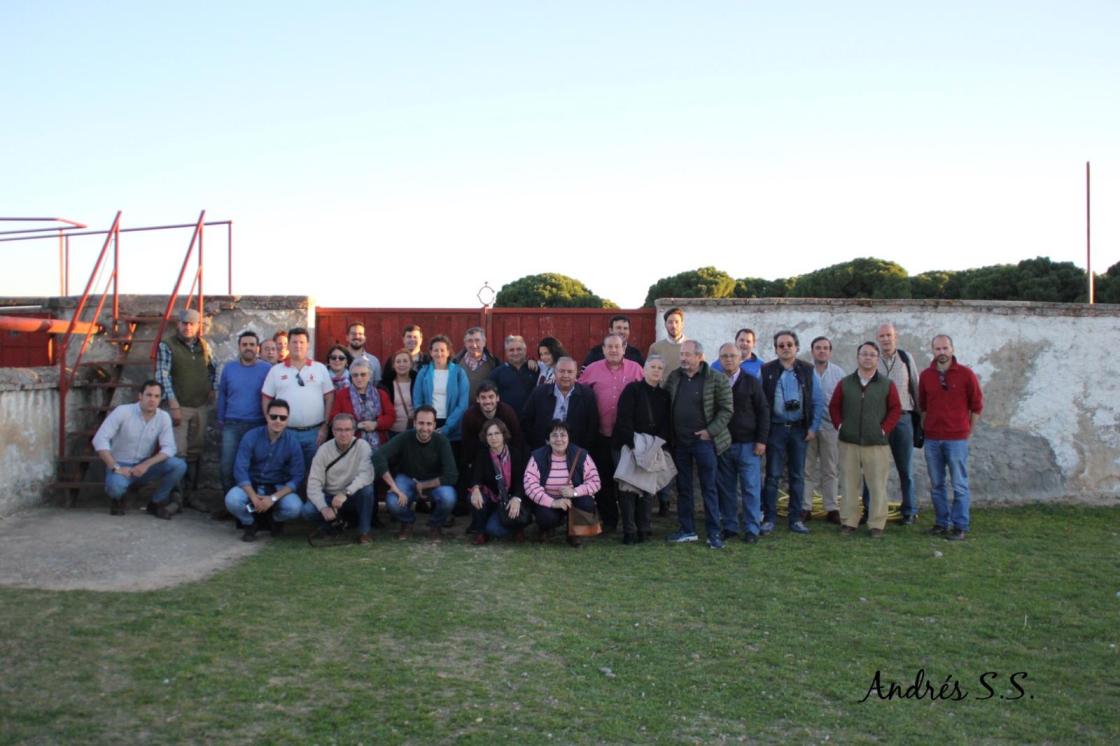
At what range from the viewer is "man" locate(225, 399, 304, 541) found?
24.4ft

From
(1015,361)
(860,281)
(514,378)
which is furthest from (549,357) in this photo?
(860,281)

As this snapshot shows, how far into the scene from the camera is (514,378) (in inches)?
327

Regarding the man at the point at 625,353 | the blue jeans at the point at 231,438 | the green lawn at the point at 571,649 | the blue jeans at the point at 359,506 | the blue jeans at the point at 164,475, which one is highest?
the man at the point at 625,353

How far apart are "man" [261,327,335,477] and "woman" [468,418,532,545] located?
1.53m

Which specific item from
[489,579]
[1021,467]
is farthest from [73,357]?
[1021,467]

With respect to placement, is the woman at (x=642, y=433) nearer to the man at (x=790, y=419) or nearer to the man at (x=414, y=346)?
the man at (x=790, y=419)

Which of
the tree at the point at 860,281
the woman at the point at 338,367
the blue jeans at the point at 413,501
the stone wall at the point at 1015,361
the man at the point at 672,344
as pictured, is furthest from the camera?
the tree at the point at 860,281

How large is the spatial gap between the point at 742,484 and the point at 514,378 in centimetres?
222

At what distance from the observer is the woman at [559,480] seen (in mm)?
7266

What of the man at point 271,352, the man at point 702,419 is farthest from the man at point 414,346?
the man at point 702,419

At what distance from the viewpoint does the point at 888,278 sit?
23.2 m

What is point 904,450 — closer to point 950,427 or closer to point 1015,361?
point 950,427

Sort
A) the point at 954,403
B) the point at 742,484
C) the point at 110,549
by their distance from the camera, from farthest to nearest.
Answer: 1. the point at 954,403
2. the point at 742,484
3. the point at 110,549

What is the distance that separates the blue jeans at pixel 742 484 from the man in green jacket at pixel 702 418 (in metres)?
0.16
